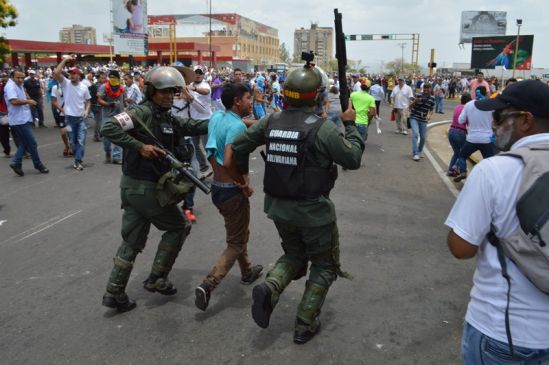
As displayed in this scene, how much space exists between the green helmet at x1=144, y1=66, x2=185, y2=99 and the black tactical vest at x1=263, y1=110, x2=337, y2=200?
3.35 feet

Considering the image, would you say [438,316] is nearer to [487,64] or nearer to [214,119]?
[214,119]

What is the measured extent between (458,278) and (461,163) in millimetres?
4559

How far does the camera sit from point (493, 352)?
1.75 m

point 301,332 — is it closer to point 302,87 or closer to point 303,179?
point 303,179

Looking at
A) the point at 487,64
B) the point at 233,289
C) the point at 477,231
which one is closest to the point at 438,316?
the point at 233,289

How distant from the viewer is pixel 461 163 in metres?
8.44

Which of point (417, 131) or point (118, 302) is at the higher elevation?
point (417, 131)

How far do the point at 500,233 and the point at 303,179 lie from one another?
1.48m

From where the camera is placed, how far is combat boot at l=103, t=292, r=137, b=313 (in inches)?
143

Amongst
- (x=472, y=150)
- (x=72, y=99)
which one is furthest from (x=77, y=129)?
(x=472, y=150)

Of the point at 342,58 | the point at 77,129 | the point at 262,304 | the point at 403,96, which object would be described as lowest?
the point at 262,304

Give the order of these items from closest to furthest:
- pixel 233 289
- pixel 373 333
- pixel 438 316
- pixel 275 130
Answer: pixel 275 130 < pixel 373 333 < pixel 438 316 < pixel 233 289

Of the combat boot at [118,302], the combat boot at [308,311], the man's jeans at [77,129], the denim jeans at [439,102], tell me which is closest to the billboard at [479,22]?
the denim jeans at [439,102]

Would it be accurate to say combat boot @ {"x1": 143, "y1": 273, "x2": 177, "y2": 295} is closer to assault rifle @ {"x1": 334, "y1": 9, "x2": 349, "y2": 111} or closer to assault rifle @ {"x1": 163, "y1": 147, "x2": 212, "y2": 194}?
assault rifle @ {"x1": 163, "y1": 147, "x2": 212, "y2": 194}
